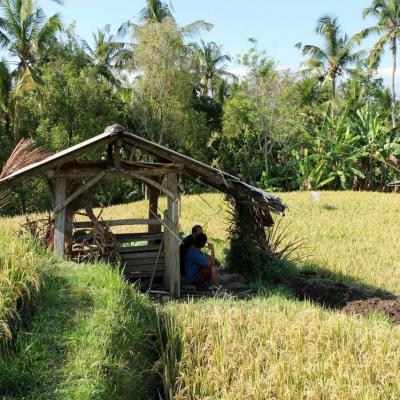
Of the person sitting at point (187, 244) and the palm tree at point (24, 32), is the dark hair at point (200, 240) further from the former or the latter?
the palm tree at point (24, 32)

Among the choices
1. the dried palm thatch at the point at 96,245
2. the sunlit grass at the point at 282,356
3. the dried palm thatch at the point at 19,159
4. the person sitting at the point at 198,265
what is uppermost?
the dried palm thatch at the point at 19,159

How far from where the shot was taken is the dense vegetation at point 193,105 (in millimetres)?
24656

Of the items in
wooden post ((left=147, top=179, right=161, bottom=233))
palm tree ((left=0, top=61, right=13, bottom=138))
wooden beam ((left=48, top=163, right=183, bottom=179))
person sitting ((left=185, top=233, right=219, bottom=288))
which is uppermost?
palm tree ((left=0, top=61, right=13, bottom=138))

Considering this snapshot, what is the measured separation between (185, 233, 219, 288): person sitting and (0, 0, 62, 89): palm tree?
15.5m

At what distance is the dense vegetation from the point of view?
24656 mm

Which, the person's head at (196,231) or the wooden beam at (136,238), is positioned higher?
the person's head at (196,231)

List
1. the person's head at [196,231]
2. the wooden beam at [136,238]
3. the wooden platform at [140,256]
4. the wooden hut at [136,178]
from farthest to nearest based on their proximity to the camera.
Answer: the wooden beam at [136,238] < the person's head at [196,231] < the wooden platform at [140,256] < the wooden hut at [136,178]

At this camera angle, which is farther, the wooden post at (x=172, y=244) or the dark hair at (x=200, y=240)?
the dark hair at (x=200, y=240)

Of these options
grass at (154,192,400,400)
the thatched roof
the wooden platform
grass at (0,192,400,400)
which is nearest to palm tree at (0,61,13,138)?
the thatched roof

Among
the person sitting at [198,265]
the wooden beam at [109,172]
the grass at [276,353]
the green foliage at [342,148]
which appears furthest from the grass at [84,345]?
the green foliage at [342,148]

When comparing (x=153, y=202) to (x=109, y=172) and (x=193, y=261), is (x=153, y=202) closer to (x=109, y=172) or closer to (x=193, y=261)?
(x=193, y=261)

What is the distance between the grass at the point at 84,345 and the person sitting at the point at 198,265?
8.34 feet

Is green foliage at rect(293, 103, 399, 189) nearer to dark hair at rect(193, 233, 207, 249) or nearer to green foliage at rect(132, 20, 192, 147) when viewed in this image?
green foliage at rect(132, 20, 192, 147)

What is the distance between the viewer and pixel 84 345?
5.79 metres
